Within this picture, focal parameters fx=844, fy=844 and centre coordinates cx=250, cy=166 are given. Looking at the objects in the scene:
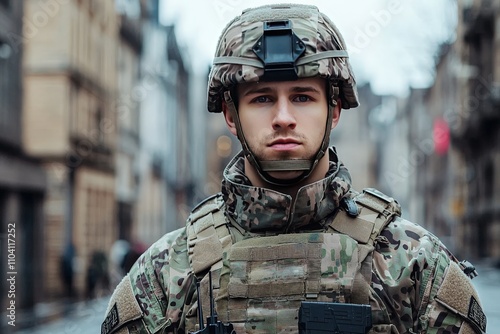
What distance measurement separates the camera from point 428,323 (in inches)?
123

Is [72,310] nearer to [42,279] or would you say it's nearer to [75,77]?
[42,279]

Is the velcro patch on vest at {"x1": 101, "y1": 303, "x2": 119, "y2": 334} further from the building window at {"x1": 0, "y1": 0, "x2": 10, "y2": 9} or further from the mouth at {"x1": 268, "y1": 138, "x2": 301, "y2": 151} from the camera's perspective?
the building window at {"x1": 0, "y1": 0, "x2": 10, "y2": 9}

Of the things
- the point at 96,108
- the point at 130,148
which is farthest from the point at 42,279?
the point at 130,148

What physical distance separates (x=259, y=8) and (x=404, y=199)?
85.3 meters

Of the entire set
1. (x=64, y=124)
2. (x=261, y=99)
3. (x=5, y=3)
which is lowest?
(x=261, y=99)

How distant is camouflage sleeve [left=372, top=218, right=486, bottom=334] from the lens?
10.3 feet

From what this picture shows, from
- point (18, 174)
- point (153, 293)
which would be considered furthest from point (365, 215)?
point (18, 174)

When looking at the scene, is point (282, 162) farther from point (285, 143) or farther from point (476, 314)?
point (476, 314)

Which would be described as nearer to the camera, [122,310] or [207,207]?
[122,310]

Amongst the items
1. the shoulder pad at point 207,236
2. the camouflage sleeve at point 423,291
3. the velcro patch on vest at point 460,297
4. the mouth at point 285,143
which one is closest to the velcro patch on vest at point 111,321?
the shoulder pad at point 207,236

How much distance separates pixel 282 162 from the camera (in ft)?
10.5

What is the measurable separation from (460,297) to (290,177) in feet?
2.55

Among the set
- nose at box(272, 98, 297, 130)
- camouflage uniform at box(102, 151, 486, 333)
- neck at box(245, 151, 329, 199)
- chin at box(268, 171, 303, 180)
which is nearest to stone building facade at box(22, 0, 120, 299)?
camouflage uniform at box(102, 151, 486, 333)

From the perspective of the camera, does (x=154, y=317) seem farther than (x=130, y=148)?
No
